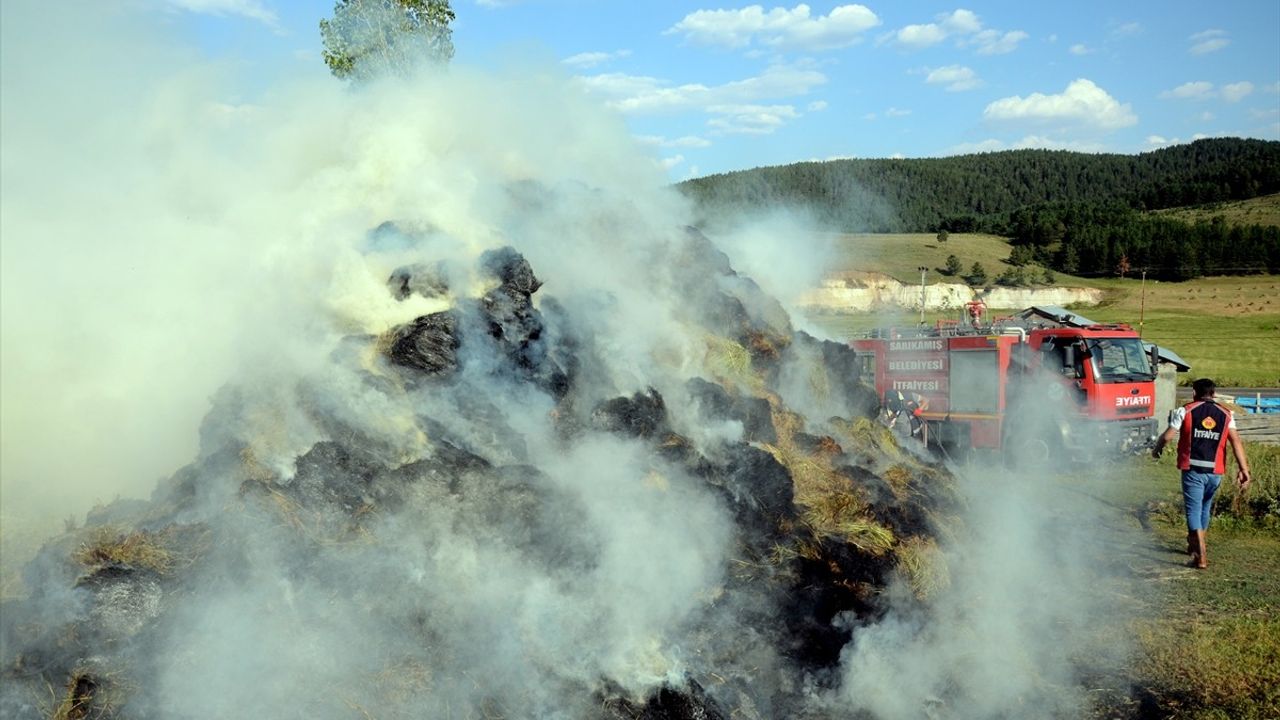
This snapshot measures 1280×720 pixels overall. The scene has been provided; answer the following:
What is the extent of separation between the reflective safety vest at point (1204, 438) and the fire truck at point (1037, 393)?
6206 millimetres

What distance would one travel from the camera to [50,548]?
653 centimetres

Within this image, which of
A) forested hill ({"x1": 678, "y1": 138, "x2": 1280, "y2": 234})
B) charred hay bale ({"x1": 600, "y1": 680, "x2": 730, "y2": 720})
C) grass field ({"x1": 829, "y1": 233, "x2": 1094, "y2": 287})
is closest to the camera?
charred hay bale ({"x1": 600, "y1": 680, "x2": 730, "y2": 720})

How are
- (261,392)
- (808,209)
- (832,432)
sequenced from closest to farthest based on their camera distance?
(261,392) → (832,432) → (808,209)

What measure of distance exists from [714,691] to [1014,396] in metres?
12.0

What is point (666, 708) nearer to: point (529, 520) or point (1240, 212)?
point (529, 520)

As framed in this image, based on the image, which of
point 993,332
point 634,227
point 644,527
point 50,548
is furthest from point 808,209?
point 50,548

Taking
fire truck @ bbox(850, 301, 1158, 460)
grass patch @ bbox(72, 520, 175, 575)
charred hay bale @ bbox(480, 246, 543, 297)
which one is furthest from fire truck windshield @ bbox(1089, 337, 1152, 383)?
grass patch @ bbox(72, 520, 175, 575)

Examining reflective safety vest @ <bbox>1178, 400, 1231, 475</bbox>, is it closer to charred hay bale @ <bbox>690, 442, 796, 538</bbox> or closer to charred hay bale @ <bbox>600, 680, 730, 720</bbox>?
charred hay bale @ <bbox>690, 442, 796, 538</bbox>

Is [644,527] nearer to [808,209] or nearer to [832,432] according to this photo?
[832,432]

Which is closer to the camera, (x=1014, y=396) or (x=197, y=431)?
(x=197, y=431)

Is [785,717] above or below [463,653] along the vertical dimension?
below

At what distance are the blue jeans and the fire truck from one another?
6.31m

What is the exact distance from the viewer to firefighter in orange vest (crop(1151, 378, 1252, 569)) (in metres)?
8.30

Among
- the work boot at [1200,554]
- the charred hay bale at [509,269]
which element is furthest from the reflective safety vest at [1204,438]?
the charred hay bale at [509,269]
